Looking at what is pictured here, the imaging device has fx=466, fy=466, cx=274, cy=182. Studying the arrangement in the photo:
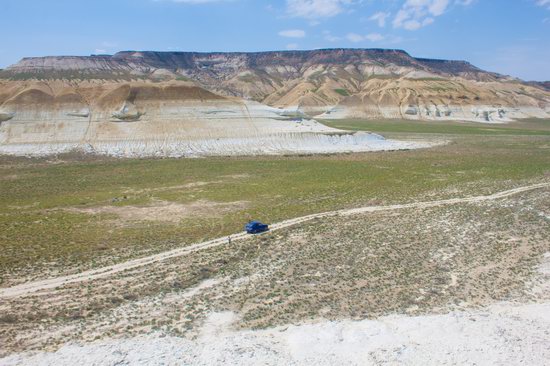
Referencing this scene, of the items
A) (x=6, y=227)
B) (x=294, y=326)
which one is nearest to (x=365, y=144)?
(x=6, y=227)

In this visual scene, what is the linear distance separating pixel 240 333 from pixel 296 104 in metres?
157

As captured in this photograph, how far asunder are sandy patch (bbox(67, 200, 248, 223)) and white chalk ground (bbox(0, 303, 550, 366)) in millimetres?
16759

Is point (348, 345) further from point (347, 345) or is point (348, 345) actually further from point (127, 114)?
point (127, 114)

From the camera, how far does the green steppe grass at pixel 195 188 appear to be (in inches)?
1016

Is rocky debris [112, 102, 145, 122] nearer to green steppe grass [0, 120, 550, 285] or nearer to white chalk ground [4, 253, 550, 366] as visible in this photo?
green steppe grass [0, 120, 550, 285]

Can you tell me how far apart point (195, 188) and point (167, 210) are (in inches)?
340

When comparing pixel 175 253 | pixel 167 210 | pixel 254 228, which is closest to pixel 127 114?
pixel 167 210

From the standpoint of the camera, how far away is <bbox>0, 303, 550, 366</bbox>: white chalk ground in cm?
1450

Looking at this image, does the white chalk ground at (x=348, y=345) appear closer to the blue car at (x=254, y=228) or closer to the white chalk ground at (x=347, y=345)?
the white chalk ground at (x=347, y=345)

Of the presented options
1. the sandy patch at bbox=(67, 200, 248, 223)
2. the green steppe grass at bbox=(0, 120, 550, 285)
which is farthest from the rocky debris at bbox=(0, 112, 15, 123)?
the sandy patch at bbox=(67, 200, 248, 223)

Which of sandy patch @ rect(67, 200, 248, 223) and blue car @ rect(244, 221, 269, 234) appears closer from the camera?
blue car @ rect(244, 221, 269, 234)

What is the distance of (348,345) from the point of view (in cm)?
1534

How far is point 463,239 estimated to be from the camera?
1022 inches

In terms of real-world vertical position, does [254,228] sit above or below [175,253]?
above
